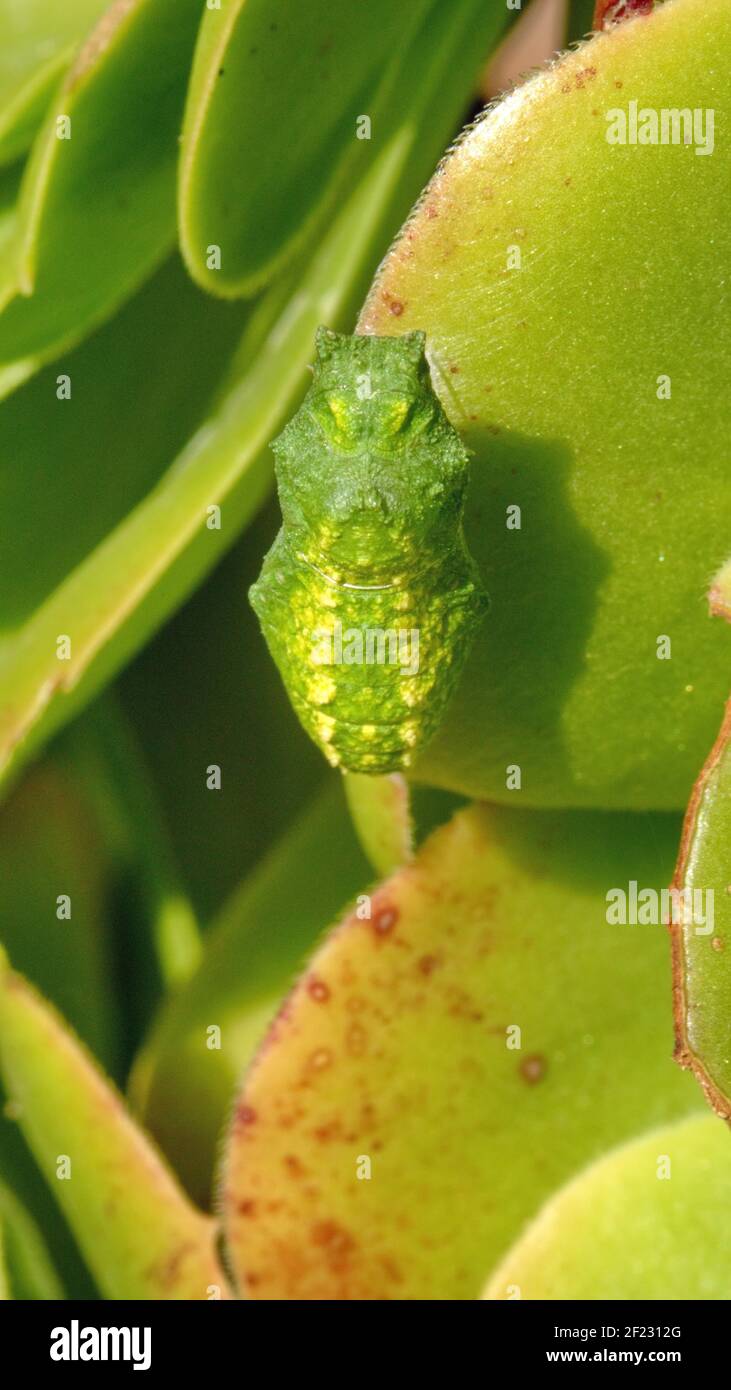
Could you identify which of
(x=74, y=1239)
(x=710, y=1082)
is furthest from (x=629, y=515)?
(x=74, y=1239)

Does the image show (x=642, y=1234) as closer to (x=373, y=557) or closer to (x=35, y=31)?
(x=373, y=557)

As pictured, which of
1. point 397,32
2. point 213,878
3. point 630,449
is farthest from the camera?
point 213,878

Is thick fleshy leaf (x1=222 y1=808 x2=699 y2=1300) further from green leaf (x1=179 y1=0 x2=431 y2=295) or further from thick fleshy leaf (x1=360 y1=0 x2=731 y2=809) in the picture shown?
green leaf (x1=179 y1=0 x2=431 y2=295)

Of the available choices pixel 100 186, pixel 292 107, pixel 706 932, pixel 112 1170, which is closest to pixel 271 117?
pixel 292 107

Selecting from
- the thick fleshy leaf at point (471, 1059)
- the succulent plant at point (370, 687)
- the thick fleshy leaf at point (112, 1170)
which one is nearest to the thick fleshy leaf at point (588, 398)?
the succulent plant at point (370, 687)
